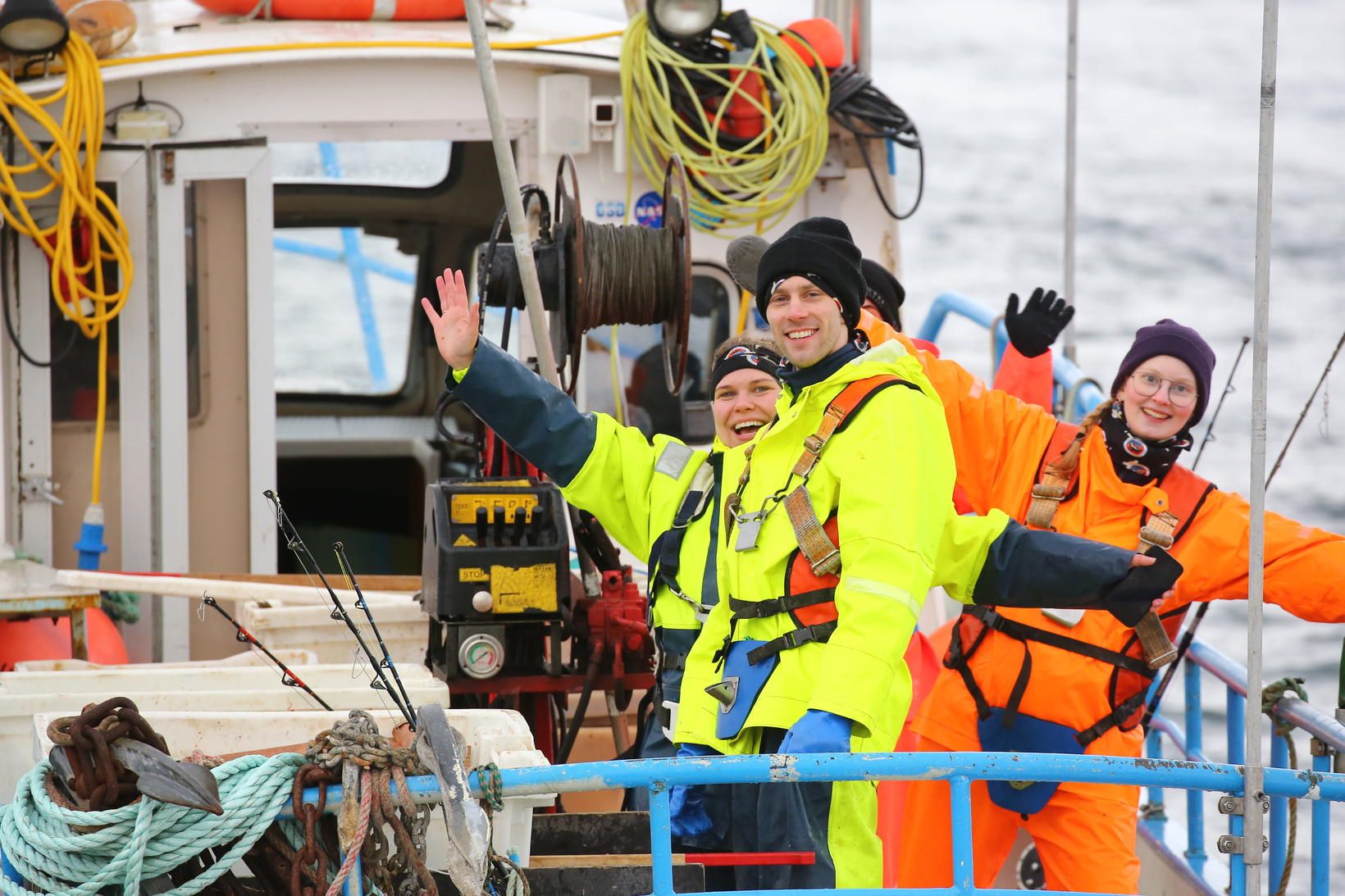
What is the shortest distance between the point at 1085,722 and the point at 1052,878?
405mm

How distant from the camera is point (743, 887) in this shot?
11.2 feet

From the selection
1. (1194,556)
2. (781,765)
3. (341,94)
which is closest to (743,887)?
(781,765)

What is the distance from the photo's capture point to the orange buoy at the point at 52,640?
518 centimetres

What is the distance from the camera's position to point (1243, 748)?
14.8 feet

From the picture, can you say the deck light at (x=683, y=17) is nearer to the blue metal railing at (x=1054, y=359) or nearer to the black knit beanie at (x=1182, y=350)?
the blue metal railing at (x=1054, y=359)

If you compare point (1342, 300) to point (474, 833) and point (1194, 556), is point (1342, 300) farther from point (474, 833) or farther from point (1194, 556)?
point (474, 833)

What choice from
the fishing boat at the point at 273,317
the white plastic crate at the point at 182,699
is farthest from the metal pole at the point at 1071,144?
the white plastic crate at the point at 182,699

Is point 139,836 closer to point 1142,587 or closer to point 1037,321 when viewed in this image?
point 1142,587

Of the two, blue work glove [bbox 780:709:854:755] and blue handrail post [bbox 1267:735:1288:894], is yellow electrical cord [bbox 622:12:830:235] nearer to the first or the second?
blue handrail post [bbox 1267:735:1288:894]

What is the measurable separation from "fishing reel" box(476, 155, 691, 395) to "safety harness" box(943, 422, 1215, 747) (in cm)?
121

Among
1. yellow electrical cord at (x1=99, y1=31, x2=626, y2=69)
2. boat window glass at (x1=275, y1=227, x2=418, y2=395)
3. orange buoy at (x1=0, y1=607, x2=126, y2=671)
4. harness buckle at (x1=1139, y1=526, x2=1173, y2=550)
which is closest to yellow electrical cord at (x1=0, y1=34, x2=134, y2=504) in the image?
yellow electrical cord at (x1=99, y1=31, x2=626, y2=69)

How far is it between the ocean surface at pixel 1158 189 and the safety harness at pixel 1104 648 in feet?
31.8

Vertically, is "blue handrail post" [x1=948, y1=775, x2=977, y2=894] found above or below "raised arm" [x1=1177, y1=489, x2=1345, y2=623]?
below

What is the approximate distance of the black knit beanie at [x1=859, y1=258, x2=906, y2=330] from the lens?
192 inches
